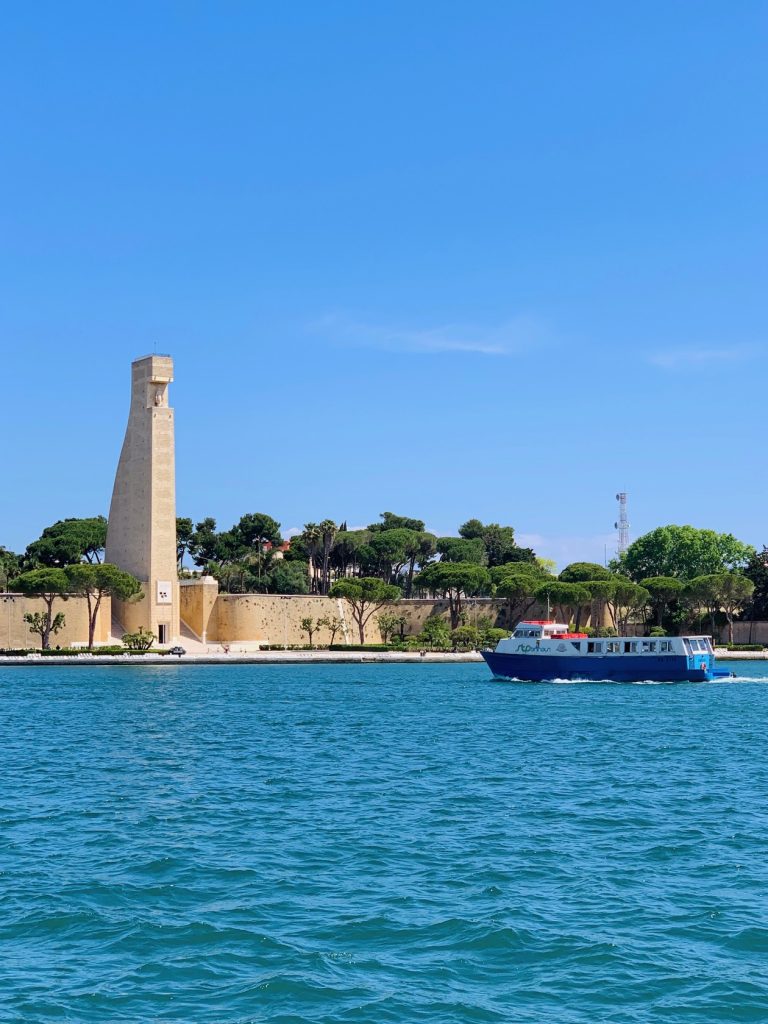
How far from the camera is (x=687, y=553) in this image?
11712cm

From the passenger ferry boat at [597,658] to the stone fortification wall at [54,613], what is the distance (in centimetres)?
3936

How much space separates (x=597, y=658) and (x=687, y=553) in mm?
56645

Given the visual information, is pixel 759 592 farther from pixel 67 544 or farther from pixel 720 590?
pixel 67 544

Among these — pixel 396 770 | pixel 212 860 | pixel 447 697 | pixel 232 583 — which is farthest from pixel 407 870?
pixel 232 583

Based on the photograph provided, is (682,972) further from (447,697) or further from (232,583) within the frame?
(232,583)

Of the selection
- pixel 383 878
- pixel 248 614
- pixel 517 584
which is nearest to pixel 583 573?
pixel 517 584

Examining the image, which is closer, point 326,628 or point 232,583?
point 326,628

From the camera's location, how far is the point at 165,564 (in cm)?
9650

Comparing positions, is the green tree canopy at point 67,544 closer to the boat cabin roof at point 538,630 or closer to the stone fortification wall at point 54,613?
the stone fortification wall at point 54,613

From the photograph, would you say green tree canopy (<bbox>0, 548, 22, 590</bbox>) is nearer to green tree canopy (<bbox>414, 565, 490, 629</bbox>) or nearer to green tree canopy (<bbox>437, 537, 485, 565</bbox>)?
green tree canopy (<bbox>414, 565, 490, 629</bbox>)

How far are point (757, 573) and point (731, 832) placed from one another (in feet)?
289

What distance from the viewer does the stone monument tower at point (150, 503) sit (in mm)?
95562

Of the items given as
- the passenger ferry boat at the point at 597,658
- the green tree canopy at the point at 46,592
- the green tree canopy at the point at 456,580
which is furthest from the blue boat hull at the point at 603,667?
the green tree canopy at the point at 456,580

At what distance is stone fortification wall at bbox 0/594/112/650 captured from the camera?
301ft
